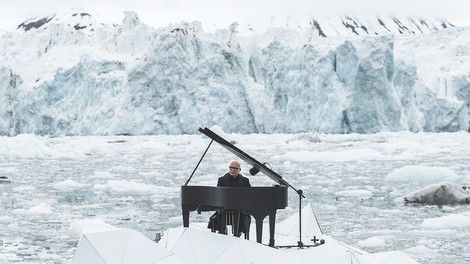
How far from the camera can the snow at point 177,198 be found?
11695mm

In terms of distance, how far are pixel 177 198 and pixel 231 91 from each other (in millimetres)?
37527

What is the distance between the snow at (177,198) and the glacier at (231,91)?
12.7 meters

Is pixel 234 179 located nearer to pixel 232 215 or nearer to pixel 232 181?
pixel 232 181

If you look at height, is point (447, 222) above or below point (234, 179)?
below

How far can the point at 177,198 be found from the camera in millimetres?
18438

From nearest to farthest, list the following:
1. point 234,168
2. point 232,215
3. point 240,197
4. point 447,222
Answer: point 240,197
point 234,168
point 232,215
point 447,222

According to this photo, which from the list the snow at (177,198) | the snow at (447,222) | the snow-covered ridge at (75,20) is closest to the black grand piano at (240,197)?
the snow at (177,198)

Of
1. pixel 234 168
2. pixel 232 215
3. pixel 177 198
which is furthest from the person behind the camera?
pixel 177 198

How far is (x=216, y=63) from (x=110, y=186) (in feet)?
116

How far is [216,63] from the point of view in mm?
55844

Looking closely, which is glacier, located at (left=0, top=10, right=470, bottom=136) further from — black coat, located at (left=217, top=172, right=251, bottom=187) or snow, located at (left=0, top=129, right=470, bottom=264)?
black coat, located at (left=217, top=172, right=251, bottom=187)

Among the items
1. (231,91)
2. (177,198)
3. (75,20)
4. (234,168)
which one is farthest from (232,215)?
(75,20)

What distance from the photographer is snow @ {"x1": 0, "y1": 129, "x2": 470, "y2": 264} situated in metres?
11.7

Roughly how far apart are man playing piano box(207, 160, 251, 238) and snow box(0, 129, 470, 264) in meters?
1.54
